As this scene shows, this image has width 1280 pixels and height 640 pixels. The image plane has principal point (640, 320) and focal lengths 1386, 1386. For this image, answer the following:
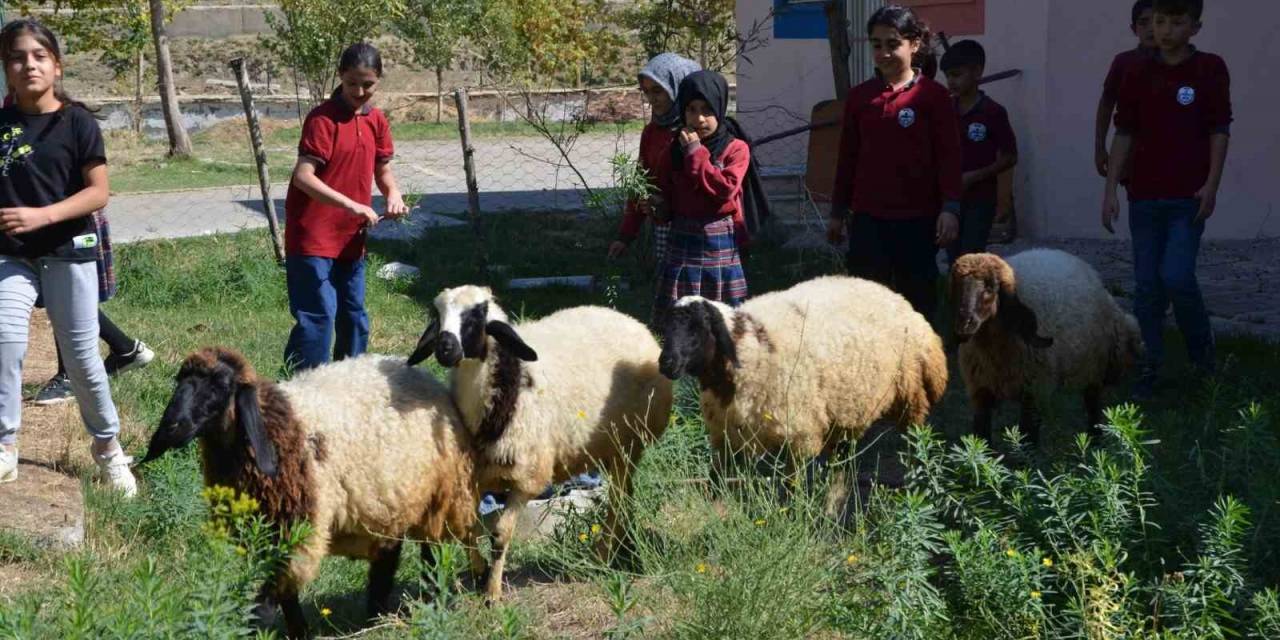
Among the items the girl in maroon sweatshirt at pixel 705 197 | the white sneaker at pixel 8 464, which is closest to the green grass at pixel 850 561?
the white sneaker at pixel 8 464

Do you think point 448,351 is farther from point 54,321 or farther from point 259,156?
point 259,156

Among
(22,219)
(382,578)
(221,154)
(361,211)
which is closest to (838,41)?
(361,211)

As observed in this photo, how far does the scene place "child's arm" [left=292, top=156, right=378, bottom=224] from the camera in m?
6.56

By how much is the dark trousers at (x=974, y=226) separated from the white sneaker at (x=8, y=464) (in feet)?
17.3

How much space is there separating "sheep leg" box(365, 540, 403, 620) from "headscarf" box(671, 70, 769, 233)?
7.91 feet

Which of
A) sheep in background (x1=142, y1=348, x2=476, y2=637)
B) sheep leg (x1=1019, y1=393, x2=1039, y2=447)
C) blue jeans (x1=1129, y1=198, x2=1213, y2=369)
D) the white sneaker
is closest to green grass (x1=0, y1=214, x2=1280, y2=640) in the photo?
sheep leg (x1=1019, y1=393, x2=1039, y2=447)

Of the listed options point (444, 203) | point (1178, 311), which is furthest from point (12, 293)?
point (444, 203)

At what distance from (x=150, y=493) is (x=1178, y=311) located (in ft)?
18.0

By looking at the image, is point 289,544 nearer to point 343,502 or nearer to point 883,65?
point 343,502

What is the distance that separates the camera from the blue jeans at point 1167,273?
759 centimetres

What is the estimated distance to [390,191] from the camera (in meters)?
6.93

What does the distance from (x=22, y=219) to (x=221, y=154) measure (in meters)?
20.9

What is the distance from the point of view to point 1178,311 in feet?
25.3

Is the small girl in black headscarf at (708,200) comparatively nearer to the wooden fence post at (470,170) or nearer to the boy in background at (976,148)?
the boy in background at (976,148)
